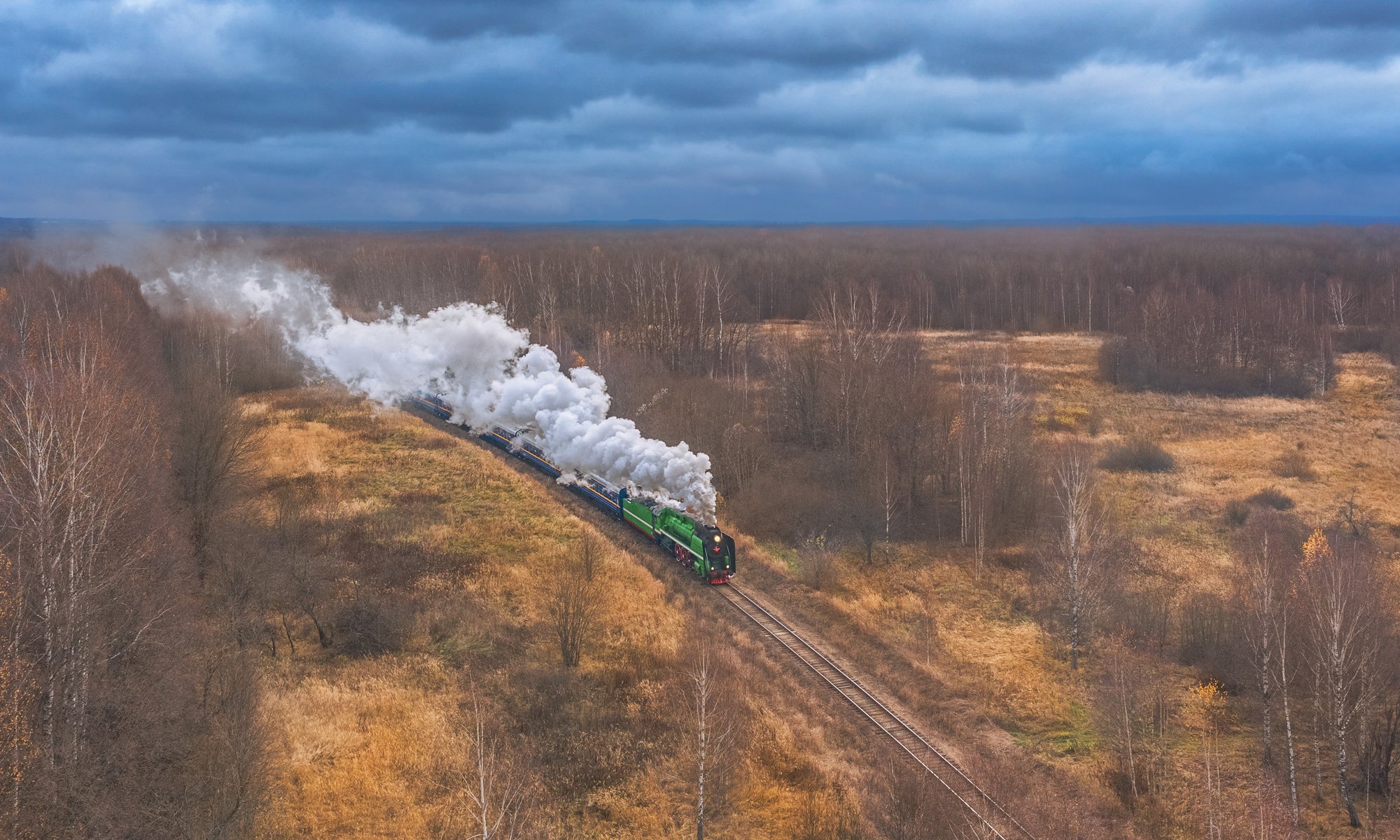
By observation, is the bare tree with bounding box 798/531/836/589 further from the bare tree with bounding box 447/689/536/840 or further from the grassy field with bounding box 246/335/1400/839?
the bare tree with bounding box 447/689/536/840

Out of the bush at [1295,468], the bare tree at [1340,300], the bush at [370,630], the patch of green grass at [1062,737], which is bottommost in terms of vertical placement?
the patch of green grass at [1062,737]

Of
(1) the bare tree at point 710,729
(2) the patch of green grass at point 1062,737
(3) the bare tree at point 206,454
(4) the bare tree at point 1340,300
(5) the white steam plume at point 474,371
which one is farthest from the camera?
(4) the bare tree at point 1340,300

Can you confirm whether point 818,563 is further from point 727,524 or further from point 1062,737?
point 1062,737

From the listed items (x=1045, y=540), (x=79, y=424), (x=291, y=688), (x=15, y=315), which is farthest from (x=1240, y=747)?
(x=15, y=315)

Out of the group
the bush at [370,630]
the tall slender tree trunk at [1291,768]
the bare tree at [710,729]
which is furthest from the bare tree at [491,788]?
the tall slender tree trunk at [1291,768]

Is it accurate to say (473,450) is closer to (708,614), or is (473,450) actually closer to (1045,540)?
(708,614)

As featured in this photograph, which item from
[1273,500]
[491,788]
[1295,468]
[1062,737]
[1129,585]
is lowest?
[1062,737]

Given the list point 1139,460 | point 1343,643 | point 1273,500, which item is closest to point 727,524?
point 1343,643

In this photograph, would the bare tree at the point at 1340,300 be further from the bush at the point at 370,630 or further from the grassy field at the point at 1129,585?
the bush at the point at 370,630
